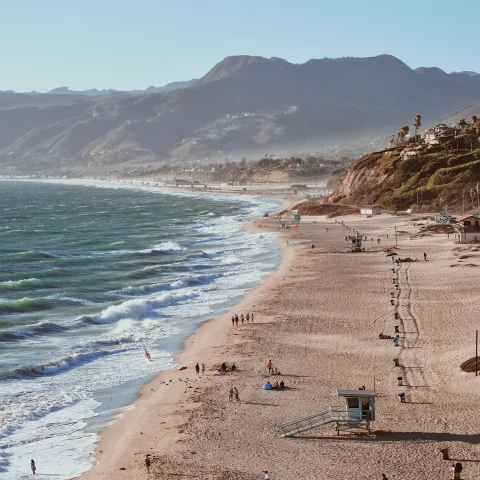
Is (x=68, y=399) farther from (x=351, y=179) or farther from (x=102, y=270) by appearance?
(x=351, y=179)

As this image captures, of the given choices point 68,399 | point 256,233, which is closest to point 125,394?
point 68,399

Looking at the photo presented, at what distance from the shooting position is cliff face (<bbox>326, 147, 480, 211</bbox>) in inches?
4397

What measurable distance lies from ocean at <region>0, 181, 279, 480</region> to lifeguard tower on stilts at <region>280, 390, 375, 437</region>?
8686 millimetres

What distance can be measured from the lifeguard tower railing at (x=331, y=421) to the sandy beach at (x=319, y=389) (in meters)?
0.35

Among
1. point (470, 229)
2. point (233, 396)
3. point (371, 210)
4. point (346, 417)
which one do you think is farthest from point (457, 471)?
point (371, 210)

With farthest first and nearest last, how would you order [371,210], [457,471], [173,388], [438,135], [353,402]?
[438,135] < [371,210] < [173,388] < [353,402] < [457,471]

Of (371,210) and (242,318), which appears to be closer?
(242,318)

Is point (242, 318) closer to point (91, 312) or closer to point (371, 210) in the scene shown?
point (91, 312)

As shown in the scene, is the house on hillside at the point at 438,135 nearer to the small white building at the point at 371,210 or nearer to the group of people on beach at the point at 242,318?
the small white building at the point at 371,210

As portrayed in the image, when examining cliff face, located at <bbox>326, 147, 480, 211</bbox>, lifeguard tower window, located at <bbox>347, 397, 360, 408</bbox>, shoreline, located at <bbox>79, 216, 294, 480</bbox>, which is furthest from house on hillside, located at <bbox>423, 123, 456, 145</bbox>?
lifeguard tower window, located at <bbox>347, 397, 360, 408</bbox>

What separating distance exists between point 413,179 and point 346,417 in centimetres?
9359

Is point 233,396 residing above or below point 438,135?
below

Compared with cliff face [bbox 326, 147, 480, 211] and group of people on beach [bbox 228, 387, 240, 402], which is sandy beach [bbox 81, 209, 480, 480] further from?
cliff face [bbox 326, 147, 480, 211]

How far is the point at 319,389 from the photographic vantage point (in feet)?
124
